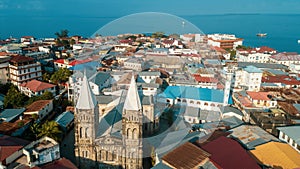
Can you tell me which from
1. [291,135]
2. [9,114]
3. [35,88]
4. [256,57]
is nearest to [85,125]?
[9,114]

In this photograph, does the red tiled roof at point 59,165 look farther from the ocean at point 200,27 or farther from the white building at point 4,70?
the ocean at point 200,27

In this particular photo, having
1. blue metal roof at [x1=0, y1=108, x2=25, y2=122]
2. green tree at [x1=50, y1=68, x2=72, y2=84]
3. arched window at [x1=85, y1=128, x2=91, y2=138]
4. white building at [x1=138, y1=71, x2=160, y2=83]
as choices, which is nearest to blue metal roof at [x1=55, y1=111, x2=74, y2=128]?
blue metal roof at [x1=0, y1=108, x2=25, y2=122]

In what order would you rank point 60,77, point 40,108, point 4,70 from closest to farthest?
point 40,108 → point 60,77 → point 4,70

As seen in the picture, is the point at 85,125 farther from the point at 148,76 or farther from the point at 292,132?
the point at 292,132

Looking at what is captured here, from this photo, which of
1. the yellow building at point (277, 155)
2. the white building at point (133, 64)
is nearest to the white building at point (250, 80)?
the yellow building at point (277, 155)

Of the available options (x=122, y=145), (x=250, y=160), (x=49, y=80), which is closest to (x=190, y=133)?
(x=250, y=160)
